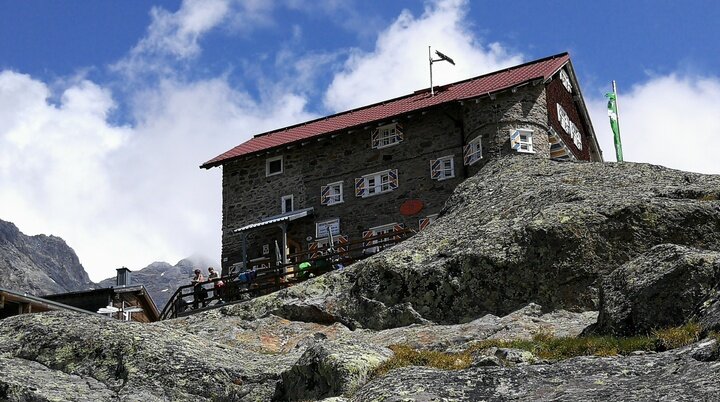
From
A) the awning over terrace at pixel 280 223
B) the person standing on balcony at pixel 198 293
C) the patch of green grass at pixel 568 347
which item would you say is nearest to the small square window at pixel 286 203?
the awning over terrace at pixel 280 223

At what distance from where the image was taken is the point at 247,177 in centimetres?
5297

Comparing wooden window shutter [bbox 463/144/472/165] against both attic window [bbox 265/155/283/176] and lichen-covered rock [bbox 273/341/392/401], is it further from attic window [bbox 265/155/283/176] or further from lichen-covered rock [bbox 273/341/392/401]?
lichen-covered rock [bbox 273/341/392/401]

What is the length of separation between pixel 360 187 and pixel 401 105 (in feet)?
20.4

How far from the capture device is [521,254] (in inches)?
890

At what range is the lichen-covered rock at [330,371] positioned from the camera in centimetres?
1508

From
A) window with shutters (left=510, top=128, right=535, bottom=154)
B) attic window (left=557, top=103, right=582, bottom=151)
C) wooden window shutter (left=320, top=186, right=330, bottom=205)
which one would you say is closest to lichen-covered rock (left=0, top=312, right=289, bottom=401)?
window with shutters (left=510, top=128, right=535, bottom=154)

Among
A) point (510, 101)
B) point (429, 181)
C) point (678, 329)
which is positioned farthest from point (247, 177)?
point (678, 329)

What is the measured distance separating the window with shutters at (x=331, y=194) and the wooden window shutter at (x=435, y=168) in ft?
15.7

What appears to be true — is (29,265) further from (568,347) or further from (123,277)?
(568,347)

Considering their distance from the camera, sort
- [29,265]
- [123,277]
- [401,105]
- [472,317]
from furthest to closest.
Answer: [29,265], [123,277], [401,105], [472,317]

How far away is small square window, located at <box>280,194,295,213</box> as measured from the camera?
50.9m

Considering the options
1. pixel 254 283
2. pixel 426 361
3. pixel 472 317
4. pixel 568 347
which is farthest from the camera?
pixel 254 283

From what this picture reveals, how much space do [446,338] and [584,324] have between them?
2598mm

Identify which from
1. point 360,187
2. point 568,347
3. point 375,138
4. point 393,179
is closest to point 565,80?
point 375,138
